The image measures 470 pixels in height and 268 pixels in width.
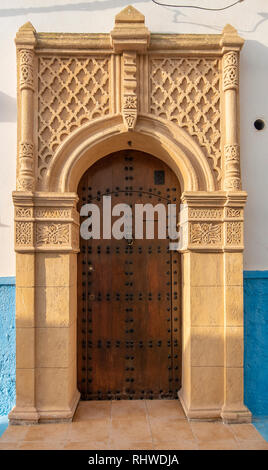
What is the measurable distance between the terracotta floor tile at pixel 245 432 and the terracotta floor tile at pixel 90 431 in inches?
40.7

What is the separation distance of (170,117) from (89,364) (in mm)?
2443

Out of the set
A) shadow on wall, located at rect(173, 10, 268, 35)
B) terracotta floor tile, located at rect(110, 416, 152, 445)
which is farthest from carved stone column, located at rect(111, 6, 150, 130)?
terracotta floor tile, located at rect(110, 416, 152, 445)

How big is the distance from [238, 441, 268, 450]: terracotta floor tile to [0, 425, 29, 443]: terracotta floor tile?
1.69 meters

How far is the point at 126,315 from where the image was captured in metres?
3.88

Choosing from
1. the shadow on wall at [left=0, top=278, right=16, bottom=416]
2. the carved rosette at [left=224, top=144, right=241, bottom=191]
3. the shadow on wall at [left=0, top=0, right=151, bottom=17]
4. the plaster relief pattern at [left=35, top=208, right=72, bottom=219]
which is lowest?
the shadow on wall at [left=0, top=278, right=16, bottom=416]

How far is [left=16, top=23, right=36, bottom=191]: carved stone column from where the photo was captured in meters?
3.46

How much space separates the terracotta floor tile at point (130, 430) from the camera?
122 inches

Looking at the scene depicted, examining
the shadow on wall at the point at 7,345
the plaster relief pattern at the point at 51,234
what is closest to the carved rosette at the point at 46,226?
the plaster relief pattern at the point at 51,234

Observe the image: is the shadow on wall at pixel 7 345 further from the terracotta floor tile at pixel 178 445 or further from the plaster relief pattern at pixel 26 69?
the plaster relief pattern at pixel 26 69

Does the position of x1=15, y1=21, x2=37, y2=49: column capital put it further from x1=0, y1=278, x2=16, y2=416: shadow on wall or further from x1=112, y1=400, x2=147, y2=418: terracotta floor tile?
x1=112, y1=400, x2=147, y2=418: terracotta floor tile

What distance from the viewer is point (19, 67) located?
3.53m

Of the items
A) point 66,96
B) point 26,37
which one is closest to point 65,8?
point 26,37

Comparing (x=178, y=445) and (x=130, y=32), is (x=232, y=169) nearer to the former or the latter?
(x=130, y=32)

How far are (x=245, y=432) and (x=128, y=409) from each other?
1039mm
